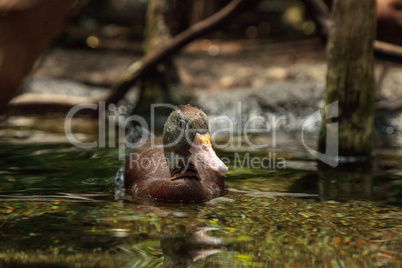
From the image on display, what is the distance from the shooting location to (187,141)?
4160 mm

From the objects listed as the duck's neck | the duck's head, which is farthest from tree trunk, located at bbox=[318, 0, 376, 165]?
the duck's neck

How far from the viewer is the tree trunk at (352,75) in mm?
5320

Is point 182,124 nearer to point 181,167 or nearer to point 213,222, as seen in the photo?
point 181,167

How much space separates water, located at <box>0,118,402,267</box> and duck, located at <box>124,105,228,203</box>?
0.13 meters

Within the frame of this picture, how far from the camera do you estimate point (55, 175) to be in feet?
16.8

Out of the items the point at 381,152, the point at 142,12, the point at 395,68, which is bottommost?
the point at 381,152

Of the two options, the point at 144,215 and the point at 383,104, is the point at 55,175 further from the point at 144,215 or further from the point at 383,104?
the point at 383,104

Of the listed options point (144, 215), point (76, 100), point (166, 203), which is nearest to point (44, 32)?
point (144, 215)

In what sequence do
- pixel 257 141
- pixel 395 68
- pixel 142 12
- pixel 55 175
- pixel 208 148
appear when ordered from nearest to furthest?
pixel 208 148
pixel 55 175
pixel 257 141
pixel 395 68
pixel 142 12

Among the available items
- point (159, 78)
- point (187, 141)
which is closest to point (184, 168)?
point (187, 141)

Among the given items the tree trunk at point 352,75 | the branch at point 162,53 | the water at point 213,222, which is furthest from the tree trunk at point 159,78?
the tree trunk at point 352,75

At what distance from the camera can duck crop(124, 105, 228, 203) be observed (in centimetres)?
411

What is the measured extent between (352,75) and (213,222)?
2506mm

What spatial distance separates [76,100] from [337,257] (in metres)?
5.70
